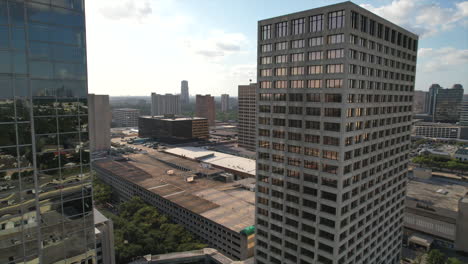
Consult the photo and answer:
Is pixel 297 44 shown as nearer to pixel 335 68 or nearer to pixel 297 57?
pixel 297 57

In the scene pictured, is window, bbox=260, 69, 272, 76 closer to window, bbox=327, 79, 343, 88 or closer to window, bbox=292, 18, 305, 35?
window, bbox=292, 18, 305, 35

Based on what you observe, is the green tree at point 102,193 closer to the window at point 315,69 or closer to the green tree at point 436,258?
the window at point 315,69

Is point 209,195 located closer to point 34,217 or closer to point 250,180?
point 250,180

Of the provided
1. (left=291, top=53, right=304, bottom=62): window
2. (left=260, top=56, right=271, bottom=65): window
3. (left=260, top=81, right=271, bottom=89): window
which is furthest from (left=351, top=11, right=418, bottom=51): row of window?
(left=260, top=81, right=271, bottom=89): window

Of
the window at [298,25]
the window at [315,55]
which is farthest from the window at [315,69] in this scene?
the window at [298,25]

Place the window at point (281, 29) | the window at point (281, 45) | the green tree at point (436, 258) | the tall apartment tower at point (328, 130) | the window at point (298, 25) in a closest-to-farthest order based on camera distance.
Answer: the tall apartment tower at point (328, 130) → the window at point (298, 25) → the window at point (281, 29) → the window at point (281, 45) → the green tree at point (436, 258)
